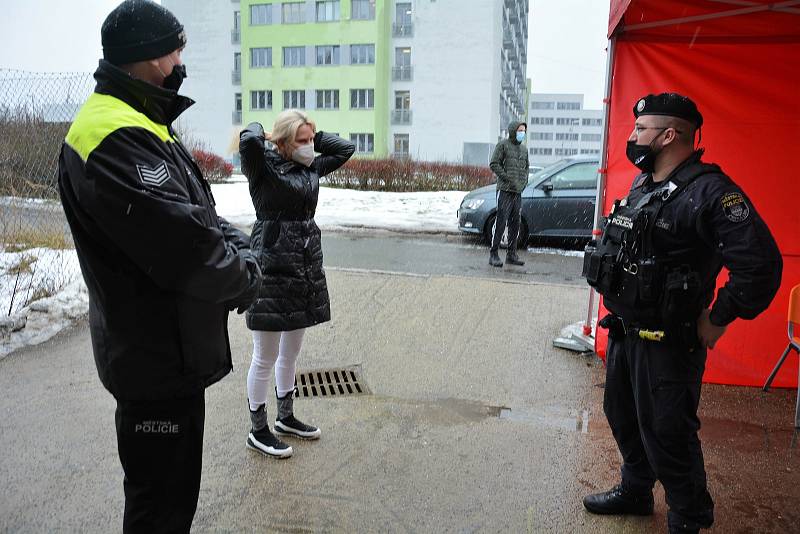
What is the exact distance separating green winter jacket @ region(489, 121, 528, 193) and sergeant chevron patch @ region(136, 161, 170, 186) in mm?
7266

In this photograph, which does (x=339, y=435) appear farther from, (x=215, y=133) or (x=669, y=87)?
(x=215, y=133)

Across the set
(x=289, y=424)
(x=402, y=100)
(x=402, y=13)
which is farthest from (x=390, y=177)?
(x=402, y=13)

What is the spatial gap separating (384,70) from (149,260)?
5109 centimetres

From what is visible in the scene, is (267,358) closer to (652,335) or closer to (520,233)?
(652,335)

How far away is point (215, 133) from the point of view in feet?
184

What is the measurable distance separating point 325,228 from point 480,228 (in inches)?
138

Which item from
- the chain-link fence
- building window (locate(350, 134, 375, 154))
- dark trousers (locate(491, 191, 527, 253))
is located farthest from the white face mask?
building window (locate(350, 134, 375, 154))

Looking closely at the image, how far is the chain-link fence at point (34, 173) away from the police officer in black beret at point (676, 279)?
5.81m

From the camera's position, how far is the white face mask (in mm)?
3445

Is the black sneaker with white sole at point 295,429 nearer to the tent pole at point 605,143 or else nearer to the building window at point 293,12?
the tent pole at point 605,143

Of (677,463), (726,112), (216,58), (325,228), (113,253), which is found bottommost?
(325,228)

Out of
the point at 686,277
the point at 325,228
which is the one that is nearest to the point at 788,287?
the point at 686,277

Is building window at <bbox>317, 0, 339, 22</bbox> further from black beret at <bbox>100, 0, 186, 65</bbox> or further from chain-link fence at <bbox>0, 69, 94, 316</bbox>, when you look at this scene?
black beret at <bbox>100, 0, 186, 65</bbox>

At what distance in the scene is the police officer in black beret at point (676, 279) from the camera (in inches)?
97.6
